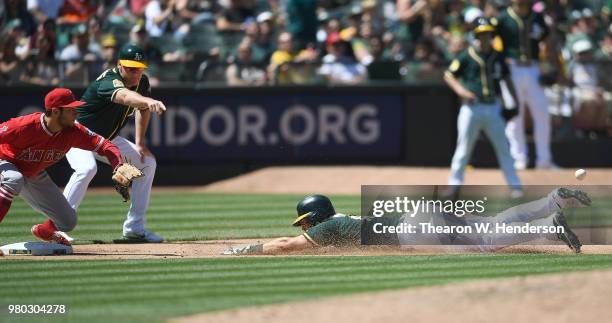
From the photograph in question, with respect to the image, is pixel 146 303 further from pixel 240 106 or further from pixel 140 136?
pixel 240 106

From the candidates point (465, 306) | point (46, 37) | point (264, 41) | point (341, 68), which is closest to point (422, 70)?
point (341, 68)

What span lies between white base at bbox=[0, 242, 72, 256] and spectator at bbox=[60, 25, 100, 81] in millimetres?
7474

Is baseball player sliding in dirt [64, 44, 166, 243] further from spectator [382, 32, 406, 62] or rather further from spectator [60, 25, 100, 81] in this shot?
spectator [382, 32, 406, 62]

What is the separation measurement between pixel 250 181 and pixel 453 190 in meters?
8.56

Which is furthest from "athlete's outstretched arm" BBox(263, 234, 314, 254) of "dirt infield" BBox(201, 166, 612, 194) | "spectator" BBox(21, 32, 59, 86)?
"spectator" BBox(21, 32, 59, 86)

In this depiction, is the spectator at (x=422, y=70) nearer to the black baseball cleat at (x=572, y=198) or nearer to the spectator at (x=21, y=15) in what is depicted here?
the spectator at (x=21, y=15)

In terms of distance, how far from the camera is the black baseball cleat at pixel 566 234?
9.88 metres

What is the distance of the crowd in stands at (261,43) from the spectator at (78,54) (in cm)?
1

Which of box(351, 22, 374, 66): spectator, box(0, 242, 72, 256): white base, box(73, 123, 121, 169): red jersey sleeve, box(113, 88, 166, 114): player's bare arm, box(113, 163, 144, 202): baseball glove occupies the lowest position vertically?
box(351, 22, 374, 66): spectator

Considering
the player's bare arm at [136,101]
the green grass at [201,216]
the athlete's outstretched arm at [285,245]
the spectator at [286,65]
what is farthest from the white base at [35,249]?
the spectator at [286,65]

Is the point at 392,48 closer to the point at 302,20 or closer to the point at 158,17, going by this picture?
the point at 302,20

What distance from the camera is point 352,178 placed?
18.4 m

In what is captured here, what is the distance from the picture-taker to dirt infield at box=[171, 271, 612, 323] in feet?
23.7

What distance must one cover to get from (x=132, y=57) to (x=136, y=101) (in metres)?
0.78
